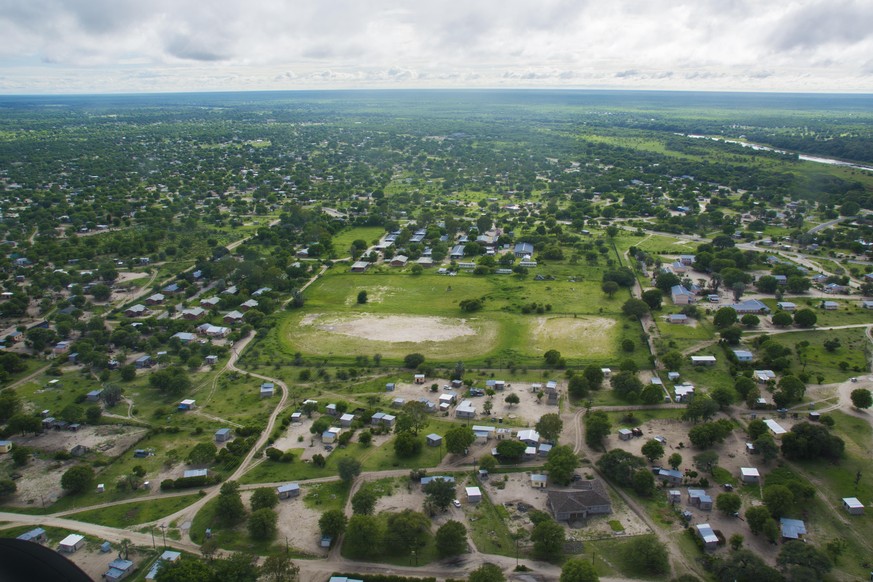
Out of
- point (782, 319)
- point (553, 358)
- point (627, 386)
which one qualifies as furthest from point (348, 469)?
point (782, 319)

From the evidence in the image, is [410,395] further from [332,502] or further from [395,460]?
[332,502]

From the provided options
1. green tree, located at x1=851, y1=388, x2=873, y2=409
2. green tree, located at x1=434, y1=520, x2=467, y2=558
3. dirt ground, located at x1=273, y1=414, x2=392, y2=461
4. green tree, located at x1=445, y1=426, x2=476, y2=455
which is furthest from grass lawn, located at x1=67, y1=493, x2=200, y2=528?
green tree, located at x1=851, y1=388, x2=873, y2=409

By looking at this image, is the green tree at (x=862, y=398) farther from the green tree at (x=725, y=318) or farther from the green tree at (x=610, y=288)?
the green tree at (x=610, y=288)

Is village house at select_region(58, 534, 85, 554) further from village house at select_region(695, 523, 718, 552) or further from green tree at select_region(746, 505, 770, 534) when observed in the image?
green tree at select_region(746, 505, 770, 534)

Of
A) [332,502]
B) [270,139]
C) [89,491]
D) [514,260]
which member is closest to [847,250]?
[514,260]

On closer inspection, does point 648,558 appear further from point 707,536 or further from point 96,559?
point 96,559

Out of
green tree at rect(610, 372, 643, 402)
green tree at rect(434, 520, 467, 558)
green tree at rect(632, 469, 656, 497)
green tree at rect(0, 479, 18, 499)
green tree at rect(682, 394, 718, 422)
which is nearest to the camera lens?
green tree at rect(434, 520, 467, 558)

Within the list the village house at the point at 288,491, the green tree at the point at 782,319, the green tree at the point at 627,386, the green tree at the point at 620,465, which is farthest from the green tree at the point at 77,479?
the green tree at the point at 782,319
